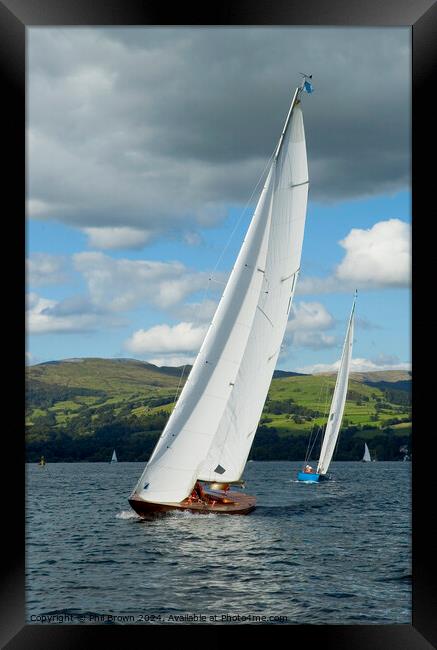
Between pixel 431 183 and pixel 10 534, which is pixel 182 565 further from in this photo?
pixel 431 183

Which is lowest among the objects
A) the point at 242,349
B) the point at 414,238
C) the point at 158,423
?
the point at 158,423

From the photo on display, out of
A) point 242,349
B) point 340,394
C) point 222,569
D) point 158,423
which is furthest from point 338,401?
point 158,423

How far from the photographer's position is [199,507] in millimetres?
28516

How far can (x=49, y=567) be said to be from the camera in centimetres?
2517

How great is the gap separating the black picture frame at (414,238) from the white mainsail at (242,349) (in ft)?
53.9

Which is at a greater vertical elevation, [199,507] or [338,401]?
[338,401]

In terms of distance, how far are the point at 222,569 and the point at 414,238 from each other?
13486 millimetres

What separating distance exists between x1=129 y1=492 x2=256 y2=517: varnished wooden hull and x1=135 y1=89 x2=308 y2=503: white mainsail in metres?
0.25

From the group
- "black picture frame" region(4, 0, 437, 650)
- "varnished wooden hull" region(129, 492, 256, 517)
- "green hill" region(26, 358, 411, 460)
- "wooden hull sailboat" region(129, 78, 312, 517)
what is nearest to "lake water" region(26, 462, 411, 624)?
"varnished wooden hull" region(129, 492, 256, 517)

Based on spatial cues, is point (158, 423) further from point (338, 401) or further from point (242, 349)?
point (242, 349)

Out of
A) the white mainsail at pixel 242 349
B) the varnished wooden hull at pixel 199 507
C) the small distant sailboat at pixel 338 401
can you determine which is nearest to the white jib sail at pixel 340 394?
the small distant sailboat at pixel 338 401

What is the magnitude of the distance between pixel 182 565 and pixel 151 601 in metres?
4.44

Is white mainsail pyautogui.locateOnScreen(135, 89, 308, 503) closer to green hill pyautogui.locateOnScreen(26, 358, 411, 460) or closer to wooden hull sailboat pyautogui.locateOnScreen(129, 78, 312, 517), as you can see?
wooden hull sailboat pyautogui.locateOnScreen(129, 78, 312, 517)

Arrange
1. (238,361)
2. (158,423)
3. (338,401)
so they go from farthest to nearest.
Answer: (158,423)
(338,401)
(238,361)
